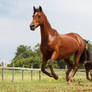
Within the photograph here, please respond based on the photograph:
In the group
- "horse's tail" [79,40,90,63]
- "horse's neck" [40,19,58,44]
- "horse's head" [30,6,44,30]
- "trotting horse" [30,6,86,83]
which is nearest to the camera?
"horse's head" [30,6,44,30]

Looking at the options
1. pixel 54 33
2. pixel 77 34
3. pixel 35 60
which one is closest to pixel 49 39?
pixel 54 33

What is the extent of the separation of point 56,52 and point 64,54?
51 centimetres

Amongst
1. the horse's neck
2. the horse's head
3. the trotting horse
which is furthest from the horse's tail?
the horse's head

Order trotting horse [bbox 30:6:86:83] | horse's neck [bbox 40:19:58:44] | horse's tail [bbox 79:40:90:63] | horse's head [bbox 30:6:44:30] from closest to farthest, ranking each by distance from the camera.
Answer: horse's head [bbox 30:6:44:30]
trotting horse [bbox 30:6:86:83]
horse's neck [bbox 40:19:58:44]
horse's tail [bbox 79:40:90:63]

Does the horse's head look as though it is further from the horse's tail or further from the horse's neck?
the horse's tail

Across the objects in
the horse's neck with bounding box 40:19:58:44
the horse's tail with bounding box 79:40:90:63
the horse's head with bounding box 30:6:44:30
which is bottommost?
the horse's tail with bounding box 79:40:90:63

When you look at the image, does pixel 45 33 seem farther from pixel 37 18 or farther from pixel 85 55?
pixel 85 55

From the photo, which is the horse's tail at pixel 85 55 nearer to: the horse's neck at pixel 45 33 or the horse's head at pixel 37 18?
the horse's neck at pixel 45 33

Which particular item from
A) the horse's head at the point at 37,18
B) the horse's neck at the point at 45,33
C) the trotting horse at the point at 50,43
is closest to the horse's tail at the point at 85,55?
the trotting horse at the point at 50,43

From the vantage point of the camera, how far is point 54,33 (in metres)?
6.89

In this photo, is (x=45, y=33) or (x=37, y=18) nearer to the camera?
(x=37, y=18)

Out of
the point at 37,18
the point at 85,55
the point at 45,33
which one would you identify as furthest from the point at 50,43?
the point at 85,55

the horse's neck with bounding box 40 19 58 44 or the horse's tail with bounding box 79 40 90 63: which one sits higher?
the horse's neck with bounding box 40 19 58 44

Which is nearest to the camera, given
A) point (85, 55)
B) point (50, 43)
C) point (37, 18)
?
point (37, 18)
